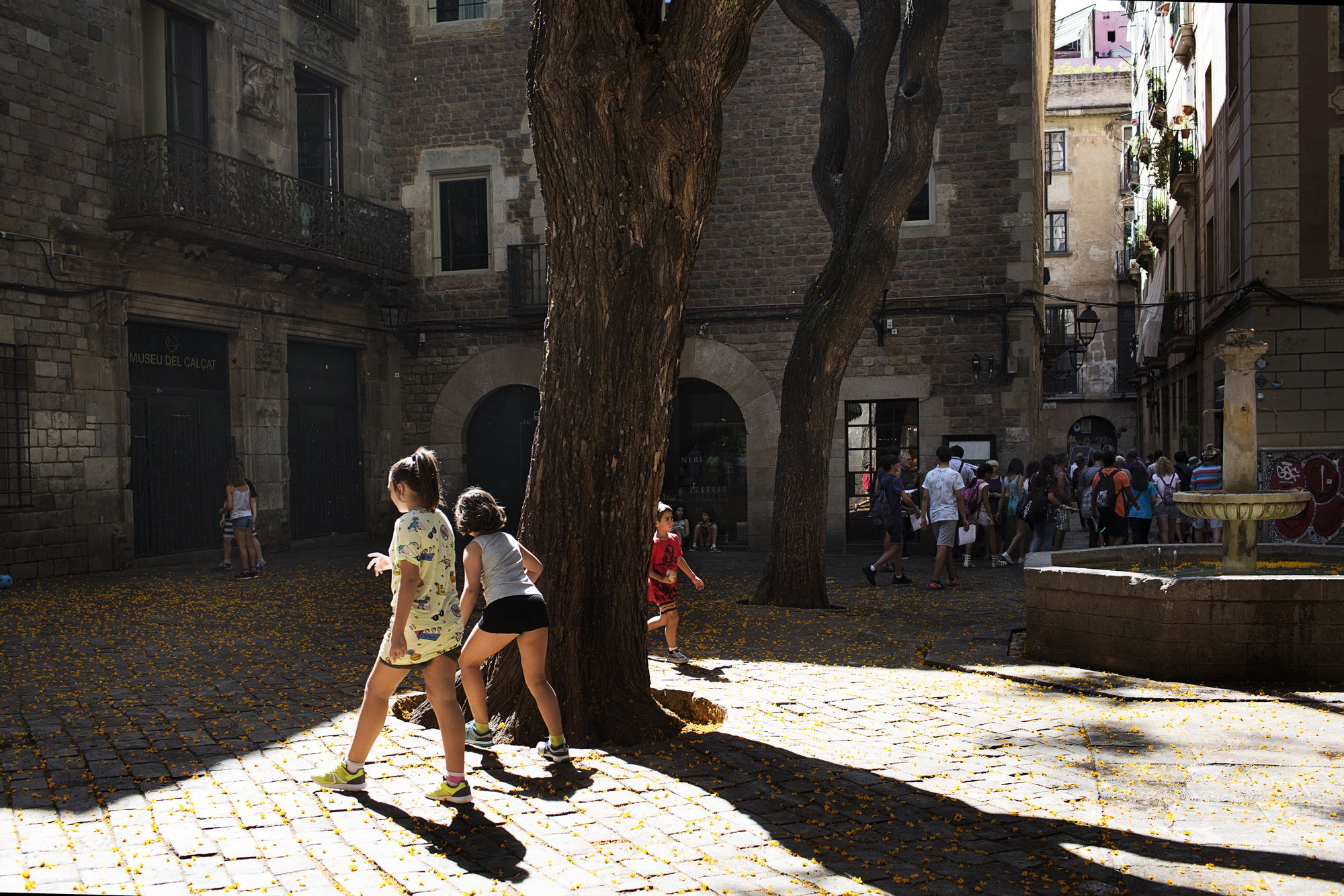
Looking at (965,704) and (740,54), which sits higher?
(740,54)

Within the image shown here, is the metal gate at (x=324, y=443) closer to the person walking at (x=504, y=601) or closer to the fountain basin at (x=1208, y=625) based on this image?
the fountain basin at (x=1208, y=625)

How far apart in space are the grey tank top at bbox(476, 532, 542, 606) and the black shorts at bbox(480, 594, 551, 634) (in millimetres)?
23

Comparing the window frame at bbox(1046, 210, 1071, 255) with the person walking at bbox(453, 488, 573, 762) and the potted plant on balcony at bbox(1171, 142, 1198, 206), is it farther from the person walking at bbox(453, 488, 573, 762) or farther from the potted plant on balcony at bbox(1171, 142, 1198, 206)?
the person walking at bbox(453, 488, 573, 762)

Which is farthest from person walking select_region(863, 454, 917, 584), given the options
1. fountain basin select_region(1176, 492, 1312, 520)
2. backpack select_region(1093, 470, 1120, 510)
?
fountain basin select_region(1176, 492, 1312, 520)

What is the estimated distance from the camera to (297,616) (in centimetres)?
1104

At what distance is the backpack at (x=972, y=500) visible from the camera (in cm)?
1576

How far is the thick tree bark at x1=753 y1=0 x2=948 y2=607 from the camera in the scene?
11703 millimetres

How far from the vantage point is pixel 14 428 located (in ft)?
45.5

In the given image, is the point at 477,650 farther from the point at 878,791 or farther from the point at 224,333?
the point at 224,333

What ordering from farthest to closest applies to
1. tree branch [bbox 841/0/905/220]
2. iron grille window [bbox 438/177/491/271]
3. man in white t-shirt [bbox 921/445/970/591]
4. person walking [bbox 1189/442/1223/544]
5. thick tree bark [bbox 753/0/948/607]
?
iron grille window [bbox 438/177/491/271], person walking [bbox 1189/442/1223/544], man in white t-shirt [bbox 921/445/970/591], tree branch [bbox 841/0/905/220], thick tree bark [bbox 753/0/948/607]

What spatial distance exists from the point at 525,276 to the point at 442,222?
2.08 metres

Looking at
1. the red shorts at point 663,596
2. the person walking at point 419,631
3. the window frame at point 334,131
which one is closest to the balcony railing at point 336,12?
the window frame at point 334,131

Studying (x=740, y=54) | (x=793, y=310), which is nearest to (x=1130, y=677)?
(x=740, y=54)

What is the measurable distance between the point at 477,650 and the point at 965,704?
10.2 feet
